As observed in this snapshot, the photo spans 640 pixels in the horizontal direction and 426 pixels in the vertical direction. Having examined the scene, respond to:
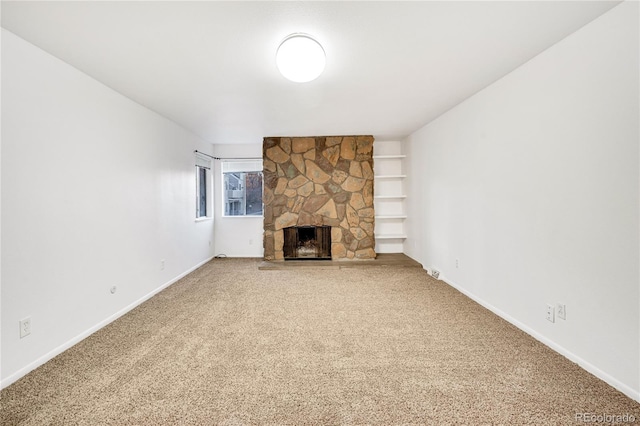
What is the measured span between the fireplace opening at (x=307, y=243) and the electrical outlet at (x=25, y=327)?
133 inches

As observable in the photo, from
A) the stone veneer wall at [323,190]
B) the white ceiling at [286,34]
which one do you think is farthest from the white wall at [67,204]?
the stone veneer wall at [323,190]

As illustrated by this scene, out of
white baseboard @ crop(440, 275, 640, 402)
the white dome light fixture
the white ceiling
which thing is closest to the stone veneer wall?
the white ceiling

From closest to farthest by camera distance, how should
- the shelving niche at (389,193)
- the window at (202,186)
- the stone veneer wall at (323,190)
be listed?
the window at (202,186), the stone veneer wall at (323,190), the shelving niche at (389,193)

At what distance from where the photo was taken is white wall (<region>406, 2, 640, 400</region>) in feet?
5.07

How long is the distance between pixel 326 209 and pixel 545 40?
3.52 m

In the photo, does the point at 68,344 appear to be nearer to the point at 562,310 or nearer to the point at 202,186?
the point at 202,186

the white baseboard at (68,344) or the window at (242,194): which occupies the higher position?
the window at (242,194)

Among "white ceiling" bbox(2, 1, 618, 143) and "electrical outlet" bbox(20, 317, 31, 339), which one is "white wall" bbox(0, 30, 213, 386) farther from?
"white ceiling" bbox(2, 1, 618, 143)

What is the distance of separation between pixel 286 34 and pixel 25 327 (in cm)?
256

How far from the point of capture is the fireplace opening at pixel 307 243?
497cm

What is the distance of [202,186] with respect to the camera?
16.5 ft

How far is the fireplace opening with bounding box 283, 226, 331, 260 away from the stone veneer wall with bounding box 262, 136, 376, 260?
0.11m
